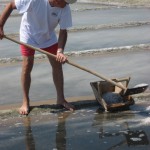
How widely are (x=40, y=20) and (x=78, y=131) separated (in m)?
1.44

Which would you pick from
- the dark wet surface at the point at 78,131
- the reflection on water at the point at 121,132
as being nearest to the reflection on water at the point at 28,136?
the dark wet surface at the point at 78,131

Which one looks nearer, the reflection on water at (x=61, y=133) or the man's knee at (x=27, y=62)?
the reflection on water at (x=61, y=133)

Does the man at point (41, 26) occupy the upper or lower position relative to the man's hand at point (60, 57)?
upper

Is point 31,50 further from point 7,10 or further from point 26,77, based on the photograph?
point 7,10

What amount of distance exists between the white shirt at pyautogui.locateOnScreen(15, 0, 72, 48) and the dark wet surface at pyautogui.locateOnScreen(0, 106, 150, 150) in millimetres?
965

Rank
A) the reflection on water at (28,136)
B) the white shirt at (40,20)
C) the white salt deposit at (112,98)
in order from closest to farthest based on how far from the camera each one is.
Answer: the reflection on water at (28,136) < the white shirt at (40,20) < the white salt deposit at (112,98)

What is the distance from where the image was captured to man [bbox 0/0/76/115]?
18.0 feet

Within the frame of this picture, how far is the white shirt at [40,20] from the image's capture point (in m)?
5.47

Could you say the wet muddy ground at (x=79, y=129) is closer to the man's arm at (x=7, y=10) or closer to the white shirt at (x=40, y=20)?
the white shirt at (x=40, y=20)

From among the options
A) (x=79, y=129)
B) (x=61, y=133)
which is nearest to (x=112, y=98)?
(x=79, y=129)

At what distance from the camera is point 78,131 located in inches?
204

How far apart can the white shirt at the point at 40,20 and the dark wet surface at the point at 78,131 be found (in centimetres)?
97

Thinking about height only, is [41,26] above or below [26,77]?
above

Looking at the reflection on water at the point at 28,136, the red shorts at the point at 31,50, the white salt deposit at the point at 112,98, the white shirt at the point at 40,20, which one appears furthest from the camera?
the white salt deposit at the point at 112,98
